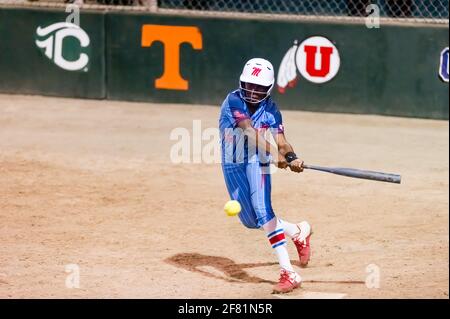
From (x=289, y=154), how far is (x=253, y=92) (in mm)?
531

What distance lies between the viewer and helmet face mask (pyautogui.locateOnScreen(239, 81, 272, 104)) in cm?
728

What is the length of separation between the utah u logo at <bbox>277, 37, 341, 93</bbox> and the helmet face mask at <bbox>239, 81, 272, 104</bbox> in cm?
634

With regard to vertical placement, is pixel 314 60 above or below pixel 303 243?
above

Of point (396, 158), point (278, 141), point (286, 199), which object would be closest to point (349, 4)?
point (396, 158)

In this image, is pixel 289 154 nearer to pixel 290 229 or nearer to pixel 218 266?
pixel 290 229

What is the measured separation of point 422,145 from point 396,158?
74 centimetres

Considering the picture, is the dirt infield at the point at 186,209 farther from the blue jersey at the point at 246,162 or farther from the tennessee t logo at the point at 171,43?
the blue jersey at the point at 246,162

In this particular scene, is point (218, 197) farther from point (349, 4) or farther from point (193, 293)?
point (349, 4)

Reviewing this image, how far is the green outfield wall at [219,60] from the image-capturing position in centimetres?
1339

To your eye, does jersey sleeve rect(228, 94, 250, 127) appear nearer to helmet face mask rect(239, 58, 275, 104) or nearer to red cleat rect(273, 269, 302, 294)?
helmet face mask rect(239, 58, 275, 104)

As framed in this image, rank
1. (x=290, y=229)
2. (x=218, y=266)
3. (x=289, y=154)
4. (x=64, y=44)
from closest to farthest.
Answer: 1. (x=289, y=154)
2. (x=290, y=229)
3. (x=218, y=266)
4. (x=64, y=44)

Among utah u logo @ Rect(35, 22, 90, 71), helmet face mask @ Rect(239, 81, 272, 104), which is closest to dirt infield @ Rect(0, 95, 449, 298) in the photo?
utah u logo @ Rect(35, 22, 90, 71)

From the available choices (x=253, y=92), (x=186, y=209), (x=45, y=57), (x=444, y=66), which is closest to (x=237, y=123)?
(x=253, y=92)

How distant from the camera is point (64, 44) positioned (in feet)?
47.3
